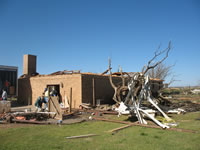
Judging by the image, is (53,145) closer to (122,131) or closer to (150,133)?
(122,131)

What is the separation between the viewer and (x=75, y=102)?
1656cm

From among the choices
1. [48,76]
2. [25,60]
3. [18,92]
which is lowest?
[18,92]

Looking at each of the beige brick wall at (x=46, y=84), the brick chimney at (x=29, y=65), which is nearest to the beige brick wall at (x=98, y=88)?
the beige brick wall at (x=46, y=84)

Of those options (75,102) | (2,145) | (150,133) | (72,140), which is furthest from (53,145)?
(75,102)

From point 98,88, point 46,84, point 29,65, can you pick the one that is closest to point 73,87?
point 98,88

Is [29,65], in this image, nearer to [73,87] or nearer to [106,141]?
[73,87]

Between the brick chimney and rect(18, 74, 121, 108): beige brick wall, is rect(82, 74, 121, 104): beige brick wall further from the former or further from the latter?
the brick chimney

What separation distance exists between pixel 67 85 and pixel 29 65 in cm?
702

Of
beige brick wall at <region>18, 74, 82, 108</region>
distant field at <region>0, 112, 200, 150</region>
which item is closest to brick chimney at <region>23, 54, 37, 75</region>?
beige brick wall at <region>18, 74, 82, 108</region>

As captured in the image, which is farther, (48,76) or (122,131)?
(48,76)

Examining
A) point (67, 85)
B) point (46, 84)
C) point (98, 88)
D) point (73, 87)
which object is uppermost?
point (46, 84)

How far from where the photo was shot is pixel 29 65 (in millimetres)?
21484

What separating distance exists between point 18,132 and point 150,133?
5654 mm

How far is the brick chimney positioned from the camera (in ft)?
69.9
